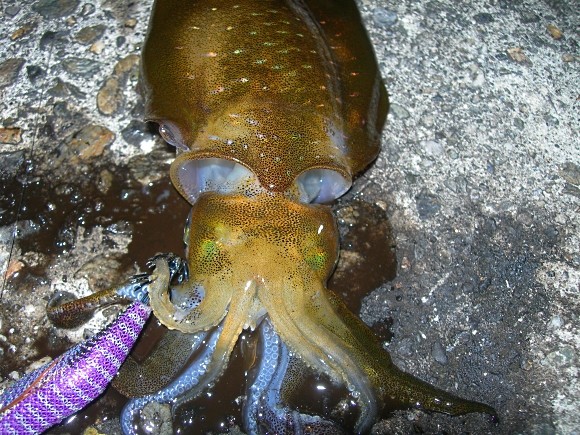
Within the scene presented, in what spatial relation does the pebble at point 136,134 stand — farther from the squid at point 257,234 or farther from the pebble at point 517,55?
the pebble at point 517,55

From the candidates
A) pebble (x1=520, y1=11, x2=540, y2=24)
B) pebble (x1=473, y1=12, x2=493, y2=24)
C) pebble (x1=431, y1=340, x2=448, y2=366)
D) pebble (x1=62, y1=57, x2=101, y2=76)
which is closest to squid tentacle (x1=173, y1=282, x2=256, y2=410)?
pebble (x1=431, y1=340, x2=448, y2=366)

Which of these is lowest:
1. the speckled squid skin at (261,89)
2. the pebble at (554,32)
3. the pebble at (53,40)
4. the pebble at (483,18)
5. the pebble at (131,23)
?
the pebble at (554,32)

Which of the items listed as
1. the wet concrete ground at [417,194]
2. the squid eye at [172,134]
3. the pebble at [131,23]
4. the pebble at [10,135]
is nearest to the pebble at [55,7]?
the wet concrete ground at [417,194]

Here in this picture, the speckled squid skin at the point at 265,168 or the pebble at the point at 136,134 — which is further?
the pebble at the point at 136,134

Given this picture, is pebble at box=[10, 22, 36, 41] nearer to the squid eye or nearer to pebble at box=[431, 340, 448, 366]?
the squid eye

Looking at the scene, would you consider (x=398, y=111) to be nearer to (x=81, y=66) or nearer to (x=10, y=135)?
(x=81, y=66)

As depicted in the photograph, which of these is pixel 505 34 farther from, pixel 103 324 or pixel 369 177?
pixel 103 324
